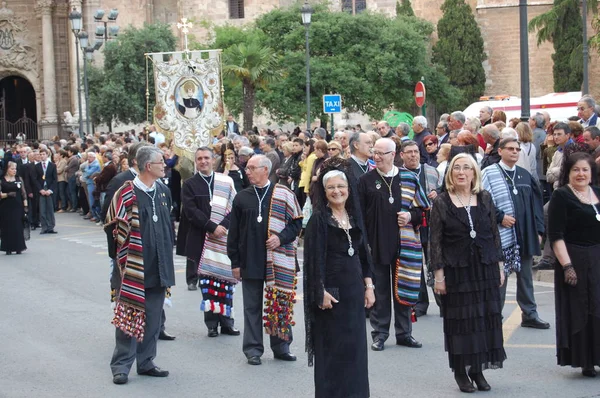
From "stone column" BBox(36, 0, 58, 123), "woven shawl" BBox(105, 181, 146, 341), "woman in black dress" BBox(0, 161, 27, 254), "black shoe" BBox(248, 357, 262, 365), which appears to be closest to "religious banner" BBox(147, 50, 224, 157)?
"woman in black dress" BBox(0, 161, 27, 254)

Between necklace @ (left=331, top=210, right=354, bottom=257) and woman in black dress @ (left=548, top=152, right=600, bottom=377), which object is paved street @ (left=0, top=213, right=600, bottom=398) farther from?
necklace @ (left=331, top=210, right=354, bottom=257)

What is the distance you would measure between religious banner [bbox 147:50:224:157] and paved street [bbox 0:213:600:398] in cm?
436

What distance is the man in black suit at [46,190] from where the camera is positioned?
24.7 meters

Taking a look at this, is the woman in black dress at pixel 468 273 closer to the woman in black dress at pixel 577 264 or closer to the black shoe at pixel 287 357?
the woman in black dress at pixel 577 264

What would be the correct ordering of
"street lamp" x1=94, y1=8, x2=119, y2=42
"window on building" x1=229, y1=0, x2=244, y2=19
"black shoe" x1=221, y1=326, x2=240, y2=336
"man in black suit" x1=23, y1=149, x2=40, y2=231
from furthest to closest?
"window on building" x1=229, y1=0, x2=244, y2=19, "street lamp" x1=94, y1=8, x2=119, y2=42, "man in black suit" x1=23, y1=149, x2=40, y2=231, "black shoe" x1=221, y1=326, x2=240, y2=336

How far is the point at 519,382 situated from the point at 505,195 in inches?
91.2

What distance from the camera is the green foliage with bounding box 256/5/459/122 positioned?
3519 cm

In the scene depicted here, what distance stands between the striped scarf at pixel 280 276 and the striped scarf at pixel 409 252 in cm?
112

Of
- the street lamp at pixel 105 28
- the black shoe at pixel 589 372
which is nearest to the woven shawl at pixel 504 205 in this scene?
the black shoe at pixel 589 372

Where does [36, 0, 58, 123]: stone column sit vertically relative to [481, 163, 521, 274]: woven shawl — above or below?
above

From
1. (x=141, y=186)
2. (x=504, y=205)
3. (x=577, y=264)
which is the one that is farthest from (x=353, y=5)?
(x=577, y=264)

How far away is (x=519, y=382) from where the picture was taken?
29.3 ft

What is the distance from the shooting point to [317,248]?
7.85 meters

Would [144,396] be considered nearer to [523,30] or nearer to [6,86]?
[523,30]
